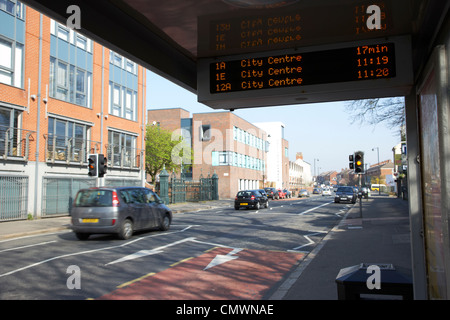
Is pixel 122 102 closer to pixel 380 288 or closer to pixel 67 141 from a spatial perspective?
pixel 67 141

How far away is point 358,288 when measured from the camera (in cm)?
372

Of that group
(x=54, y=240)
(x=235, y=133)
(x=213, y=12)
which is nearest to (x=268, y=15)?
(x=213, y=12)

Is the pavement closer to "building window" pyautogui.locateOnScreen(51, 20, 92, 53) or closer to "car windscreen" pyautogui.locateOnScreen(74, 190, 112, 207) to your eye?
"car windscreen" pyautogui.locateOnScreen(74, 190, 112, 207)

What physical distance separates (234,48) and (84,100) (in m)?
21.7

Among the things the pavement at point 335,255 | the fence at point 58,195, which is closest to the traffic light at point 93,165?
the pavement at point 335,255

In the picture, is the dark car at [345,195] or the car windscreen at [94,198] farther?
the dark car at [345,195]

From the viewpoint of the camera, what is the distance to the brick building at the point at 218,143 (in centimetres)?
5509

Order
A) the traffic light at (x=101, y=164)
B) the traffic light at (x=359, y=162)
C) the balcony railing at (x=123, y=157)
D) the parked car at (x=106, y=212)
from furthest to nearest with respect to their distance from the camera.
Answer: the balcony railing at (x=123, y=157), the traffic light at (x=359, y=162), the traffic light at (x=101, y=164), the parked car at (x=106, y=212)

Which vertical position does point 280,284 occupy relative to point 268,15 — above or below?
below

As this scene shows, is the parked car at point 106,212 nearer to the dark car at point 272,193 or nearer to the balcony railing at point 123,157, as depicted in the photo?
the balcony railing at point 123,157

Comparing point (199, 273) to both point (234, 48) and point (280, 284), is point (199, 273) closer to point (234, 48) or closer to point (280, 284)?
point (280, 284)

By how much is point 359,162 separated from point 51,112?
16.9 meters

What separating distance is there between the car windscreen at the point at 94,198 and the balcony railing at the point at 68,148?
10.4 m

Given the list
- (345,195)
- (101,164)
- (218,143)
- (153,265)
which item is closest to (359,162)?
(101,164)
